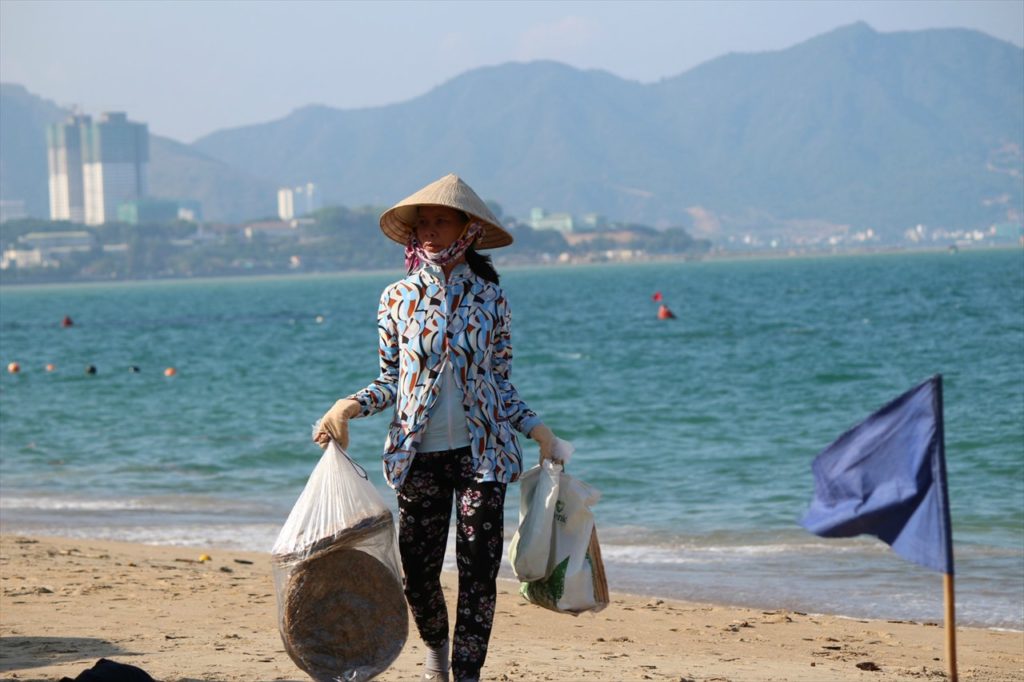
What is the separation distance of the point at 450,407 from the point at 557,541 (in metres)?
0.65

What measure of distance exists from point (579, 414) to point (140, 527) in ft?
36.9

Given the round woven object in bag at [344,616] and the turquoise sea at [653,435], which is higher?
the round woven object in bag at [344,616]

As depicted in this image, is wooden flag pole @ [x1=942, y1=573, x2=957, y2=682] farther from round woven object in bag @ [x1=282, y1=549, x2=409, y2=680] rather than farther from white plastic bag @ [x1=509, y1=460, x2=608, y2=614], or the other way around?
round woven object in bag @ [x1=282, y1=549, x2=409, y2=680]

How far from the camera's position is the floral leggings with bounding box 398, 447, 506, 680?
479cm

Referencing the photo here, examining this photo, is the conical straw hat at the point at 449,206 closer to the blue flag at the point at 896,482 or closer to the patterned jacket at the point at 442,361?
the patterned jacket at the point at 442,361

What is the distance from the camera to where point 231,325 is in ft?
196

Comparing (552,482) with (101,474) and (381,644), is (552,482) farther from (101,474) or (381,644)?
(101,474)

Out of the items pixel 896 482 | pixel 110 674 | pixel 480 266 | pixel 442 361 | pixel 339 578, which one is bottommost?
pixel 110 674

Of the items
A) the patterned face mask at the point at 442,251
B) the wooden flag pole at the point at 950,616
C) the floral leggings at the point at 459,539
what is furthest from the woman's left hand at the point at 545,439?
the wooden flag pole at the point at 950,616

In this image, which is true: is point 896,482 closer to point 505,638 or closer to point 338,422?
point 338,422

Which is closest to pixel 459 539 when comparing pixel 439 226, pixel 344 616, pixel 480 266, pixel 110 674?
pixel 344 616

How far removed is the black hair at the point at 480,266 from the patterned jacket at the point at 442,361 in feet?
0.12

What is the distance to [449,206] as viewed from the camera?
15.9 ft

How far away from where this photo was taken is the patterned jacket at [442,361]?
4.76 metres
